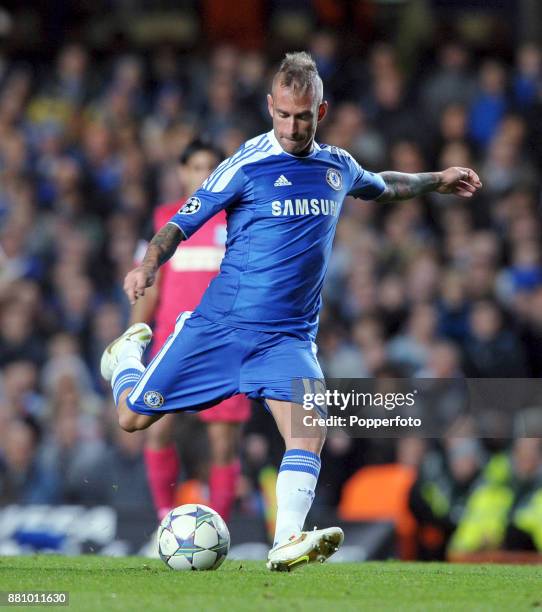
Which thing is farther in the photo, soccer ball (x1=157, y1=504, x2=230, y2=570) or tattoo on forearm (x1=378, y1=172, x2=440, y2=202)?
tattoo on forearm (x1=378, y1=172, x2=440, y2=202)

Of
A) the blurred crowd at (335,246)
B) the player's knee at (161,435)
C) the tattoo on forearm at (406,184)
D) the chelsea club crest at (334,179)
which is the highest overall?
the blurred crowd at (335,246)

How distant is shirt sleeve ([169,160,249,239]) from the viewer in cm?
613

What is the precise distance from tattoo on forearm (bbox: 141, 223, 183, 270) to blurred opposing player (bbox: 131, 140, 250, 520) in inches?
79.6

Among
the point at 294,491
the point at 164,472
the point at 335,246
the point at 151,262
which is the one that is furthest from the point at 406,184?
the point at 335,246

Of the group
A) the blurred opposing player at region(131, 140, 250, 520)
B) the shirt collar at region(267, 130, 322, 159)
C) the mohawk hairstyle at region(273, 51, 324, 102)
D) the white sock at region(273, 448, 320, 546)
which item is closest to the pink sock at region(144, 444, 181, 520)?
the blurred opposing player at region(131, 140, 250, 520)

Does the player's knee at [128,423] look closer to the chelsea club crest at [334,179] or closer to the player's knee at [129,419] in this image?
the player's knee at [129,419]

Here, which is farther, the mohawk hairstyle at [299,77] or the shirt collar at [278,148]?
the shirt collar at [278,148]

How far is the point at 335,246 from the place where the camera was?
12.5 meters

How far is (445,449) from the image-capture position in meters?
9.38

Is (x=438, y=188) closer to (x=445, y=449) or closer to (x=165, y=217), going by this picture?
(x=165, y=217)

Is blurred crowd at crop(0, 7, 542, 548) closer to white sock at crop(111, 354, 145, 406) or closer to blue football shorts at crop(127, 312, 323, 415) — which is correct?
white sock at crop(111, 354, 145, 406)

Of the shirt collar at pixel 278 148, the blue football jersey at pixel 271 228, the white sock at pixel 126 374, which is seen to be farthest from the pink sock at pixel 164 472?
the shirt collar at pixel 278 148

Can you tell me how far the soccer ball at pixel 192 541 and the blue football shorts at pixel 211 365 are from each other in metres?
0.50

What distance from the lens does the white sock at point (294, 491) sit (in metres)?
6.00
